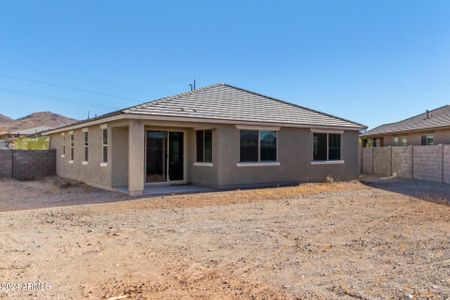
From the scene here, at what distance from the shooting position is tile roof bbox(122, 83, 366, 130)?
46.0ft

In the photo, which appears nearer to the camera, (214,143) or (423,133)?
(214,143)

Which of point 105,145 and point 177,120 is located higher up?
point 177,120

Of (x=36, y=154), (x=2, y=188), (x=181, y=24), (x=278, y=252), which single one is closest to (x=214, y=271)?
(x=278, y=252)

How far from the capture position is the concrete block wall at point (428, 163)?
1844 centimetres

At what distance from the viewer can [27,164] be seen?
21.4m

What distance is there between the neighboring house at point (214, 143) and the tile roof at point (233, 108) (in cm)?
5

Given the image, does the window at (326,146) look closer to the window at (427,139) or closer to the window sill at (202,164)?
the window sill at (202,164)

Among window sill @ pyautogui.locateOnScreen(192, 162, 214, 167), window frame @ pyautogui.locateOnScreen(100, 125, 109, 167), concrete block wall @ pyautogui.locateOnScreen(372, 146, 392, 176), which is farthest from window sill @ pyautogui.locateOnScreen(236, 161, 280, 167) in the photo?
concrete block wall @ pyautogui.locateOnScreen(372, 146, 392, 176)

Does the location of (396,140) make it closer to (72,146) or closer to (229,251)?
(72,146)

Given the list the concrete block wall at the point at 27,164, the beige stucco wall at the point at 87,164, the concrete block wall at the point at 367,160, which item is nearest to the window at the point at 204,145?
the beige stucco wall at the point at 87,164

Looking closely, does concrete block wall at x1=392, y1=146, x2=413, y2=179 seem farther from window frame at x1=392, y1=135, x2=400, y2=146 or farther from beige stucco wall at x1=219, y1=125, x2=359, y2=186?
window frame at x1=392, y1=135, x2=400, y2=146

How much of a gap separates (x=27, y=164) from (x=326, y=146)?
17.3 meters

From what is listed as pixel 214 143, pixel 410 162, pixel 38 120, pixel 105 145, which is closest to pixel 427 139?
pixel 410 162

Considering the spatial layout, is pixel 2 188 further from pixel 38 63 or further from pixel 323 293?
pixel 38 63
